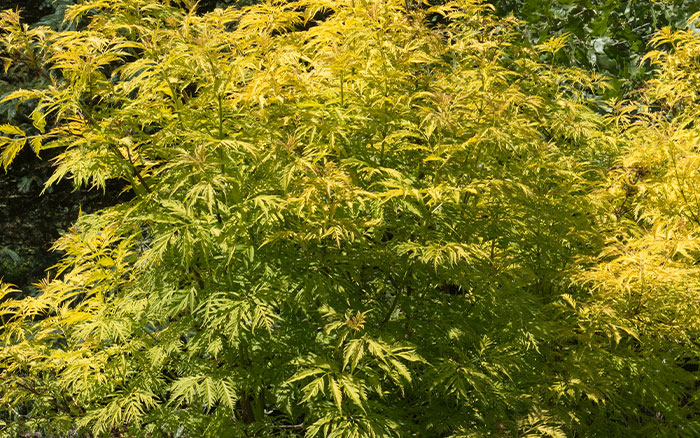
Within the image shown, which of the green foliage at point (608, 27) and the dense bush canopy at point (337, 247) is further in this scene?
the green foliage at point (608, 27)

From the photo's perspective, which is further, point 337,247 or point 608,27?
point 608,27

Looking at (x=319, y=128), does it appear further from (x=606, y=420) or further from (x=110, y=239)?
(x=606, y=420)

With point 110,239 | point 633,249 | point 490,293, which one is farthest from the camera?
point 110,239

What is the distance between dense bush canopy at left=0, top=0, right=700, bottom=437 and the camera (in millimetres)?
2156

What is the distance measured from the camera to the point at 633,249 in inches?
101

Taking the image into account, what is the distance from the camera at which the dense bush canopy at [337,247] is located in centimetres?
216

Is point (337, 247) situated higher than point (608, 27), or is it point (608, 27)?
point (337, 247)

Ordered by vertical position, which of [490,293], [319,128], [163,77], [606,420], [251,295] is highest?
[163,77]

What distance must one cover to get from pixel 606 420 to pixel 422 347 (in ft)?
3.40

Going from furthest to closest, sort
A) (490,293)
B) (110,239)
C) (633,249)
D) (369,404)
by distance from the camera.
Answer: (110,239)
(633,249)
(490,293)
(369,404)

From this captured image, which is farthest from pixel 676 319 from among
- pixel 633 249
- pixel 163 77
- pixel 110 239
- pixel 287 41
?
pixel 110 239

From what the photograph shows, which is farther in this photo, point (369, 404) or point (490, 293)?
point (490, 293)

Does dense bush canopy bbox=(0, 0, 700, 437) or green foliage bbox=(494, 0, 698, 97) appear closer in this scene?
dense bush canopy bbox=(0, 0, 700, 437)

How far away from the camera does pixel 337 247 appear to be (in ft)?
7.29
